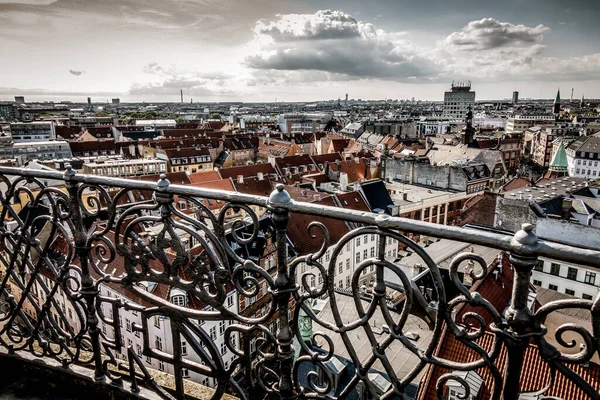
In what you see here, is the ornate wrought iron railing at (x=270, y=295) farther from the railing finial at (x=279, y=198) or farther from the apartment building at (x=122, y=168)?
the apartment building at (x=122, y=168)

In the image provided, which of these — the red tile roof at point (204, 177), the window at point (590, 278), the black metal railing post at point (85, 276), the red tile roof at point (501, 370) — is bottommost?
the window at point (590, 278)

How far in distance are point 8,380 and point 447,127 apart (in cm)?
13885

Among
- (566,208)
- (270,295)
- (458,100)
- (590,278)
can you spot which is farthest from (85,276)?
(458,100)

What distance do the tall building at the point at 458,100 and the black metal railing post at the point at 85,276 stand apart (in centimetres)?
18370

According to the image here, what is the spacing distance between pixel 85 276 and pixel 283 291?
6.50 ft

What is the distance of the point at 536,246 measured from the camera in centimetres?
192

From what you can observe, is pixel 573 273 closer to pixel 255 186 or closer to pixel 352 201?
pixel 352 201

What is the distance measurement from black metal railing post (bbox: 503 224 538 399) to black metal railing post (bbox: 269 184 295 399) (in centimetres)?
126

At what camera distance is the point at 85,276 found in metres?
3.69

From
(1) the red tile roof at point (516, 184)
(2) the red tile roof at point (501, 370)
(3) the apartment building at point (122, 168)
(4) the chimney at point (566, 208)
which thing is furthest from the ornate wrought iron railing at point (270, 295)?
(1) the red tile roof at point (516, 184)

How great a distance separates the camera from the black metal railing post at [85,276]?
3.46 meters

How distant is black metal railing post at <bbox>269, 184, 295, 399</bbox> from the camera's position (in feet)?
8.60

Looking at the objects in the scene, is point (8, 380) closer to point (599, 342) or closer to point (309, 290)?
point (309, 290)

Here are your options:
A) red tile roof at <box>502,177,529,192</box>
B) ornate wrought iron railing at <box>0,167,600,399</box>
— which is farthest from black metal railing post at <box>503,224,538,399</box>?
A: red tile roof at <box>502,177,529,192</box>
